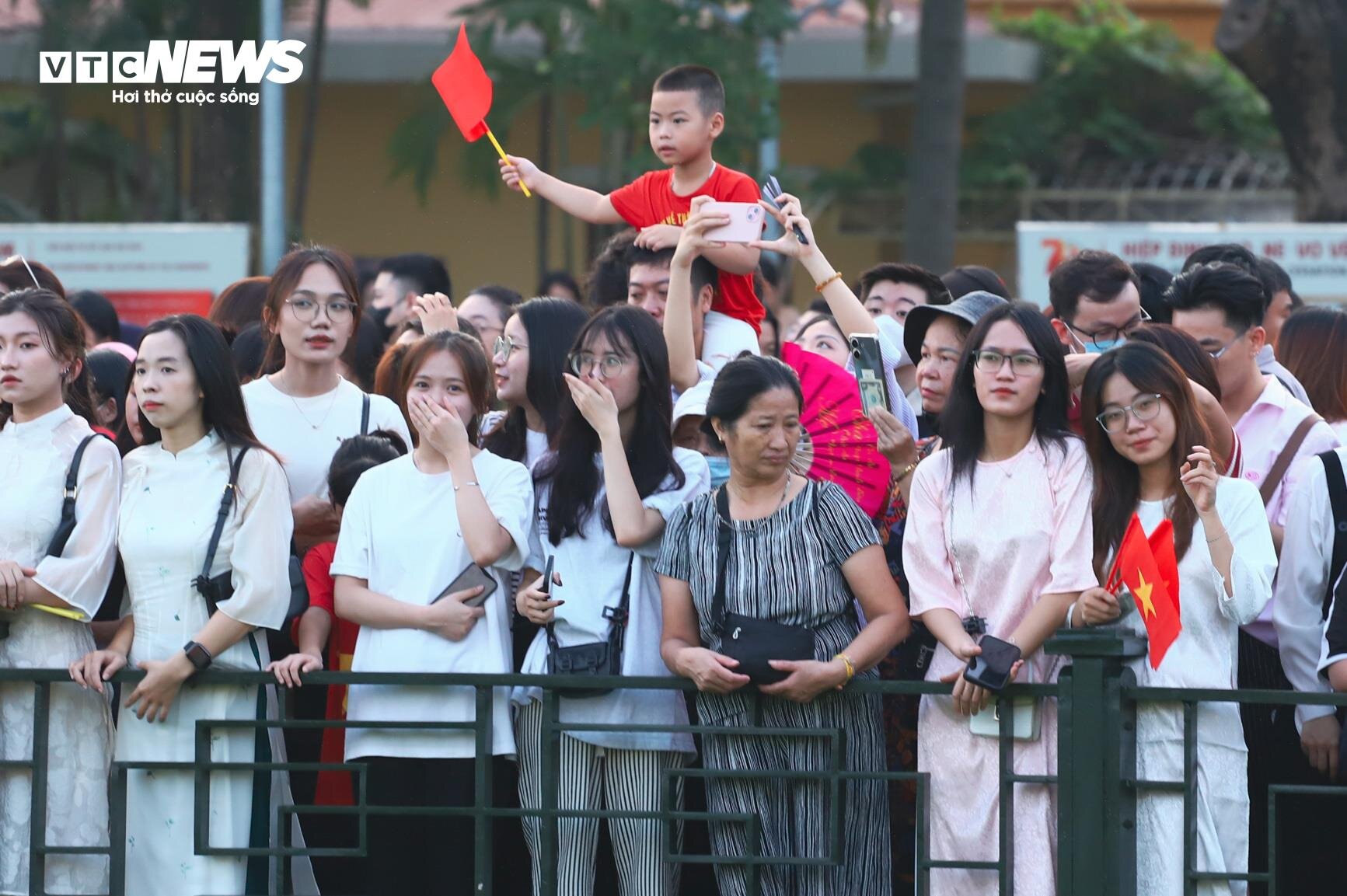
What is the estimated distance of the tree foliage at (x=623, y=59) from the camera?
16.5 meters

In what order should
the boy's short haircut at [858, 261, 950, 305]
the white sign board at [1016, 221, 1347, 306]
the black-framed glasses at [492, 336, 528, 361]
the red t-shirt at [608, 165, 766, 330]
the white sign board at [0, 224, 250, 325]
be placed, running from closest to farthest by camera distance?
the black-framed glasses at [492, 336, 528, 361] < the red t-shirt at [608, 165, 766, 330] < the boy's short haircut at [858, 261, 950, 305] < the white sign board at [1016, 221, 1347, 306] < the white sign board at [0, 224, 250, 325]

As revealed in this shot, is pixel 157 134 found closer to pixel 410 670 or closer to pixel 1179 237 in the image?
pixel 1179 237

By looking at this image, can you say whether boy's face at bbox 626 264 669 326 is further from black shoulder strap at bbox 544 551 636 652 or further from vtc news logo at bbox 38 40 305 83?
vtc news logo at bbox 38 40 305 83

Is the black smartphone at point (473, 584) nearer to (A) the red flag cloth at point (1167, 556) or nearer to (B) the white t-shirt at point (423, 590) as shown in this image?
(B) the white t-shirt at point (423, 590)

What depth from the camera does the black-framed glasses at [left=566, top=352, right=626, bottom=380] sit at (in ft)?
17.0

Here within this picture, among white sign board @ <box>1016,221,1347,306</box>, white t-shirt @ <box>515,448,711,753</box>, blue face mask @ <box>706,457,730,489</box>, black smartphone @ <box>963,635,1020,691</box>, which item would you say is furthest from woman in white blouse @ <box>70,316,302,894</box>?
white sign board @ <box>1016,221,1347,306</box>

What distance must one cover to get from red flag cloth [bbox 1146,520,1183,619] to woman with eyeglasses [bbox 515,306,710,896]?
1.29 m

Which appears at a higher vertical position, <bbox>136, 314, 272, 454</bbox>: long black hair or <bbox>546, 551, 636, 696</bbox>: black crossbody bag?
<bbox>136, 314, 272, 454</bbox>: long black hair

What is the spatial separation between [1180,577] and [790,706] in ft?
3.38

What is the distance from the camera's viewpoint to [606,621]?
5.05 metres

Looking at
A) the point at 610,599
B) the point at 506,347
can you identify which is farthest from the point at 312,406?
the point at 610,599

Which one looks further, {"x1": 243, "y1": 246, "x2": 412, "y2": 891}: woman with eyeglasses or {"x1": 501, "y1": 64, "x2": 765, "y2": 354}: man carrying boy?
{"x1": 501, "y1": 64, "x2": 765, "y2": 354}: man carrying boy

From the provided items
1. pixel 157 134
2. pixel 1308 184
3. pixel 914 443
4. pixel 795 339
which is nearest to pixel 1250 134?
pixel 1308 184

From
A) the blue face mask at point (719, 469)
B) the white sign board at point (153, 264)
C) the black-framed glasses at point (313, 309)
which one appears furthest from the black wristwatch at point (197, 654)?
the white sign board at point (153, 264)
